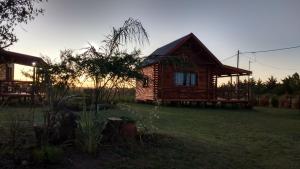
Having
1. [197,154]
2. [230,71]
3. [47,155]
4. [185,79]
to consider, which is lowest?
[197,154]

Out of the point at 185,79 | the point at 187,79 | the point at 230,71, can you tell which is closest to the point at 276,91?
the point at 230,71

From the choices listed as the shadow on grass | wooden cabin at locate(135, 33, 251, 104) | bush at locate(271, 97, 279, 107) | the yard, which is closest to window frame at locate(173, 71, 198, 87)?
wooden cabin at locate(135, 33, 251, 104)

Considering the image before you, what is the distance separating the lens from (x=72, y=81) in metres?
6.97

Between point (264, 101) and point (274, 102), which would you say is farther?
point (264, 101)

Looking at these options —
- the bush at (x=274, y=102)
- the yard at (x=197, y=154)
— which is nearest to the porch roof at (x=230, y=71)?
the bush at (x=274, y=102)

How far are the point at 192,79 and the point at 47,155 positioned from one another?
69.0 feet

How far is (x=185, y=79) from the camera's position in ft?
83.9

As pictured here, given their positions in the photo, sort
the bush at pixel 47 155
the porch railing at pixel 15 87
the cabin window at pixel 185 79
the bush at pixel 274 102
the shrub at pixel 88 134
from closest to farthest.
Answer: the bush at pixel 47 155
the shrub at pixel 88 134
the porch railing at pixel 15 87
the cabin window at pixel 185 79
the bush at pixel 274 102

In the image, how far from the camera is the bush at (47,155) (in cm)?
519

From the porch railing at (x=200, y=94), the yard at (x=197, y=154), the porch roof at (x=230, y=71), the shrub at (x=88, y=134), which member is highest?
the porch roof at (x=230, y=71)

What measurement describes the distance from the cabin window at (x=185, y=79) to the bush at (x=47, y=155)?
20.0 m

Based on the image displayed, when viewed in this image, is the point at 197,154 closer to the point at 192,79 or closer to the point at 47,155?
the point at 47,155

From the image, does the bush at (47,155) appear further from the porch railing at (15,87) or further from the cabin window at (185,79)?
the cabin window at (185,79)

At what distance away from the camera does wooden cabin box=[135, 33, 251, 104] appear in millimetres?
23672
